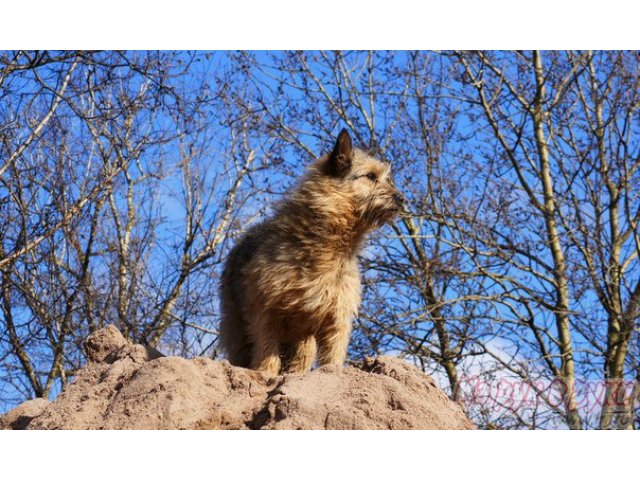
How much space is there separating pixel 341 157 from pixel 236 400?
9.87ft

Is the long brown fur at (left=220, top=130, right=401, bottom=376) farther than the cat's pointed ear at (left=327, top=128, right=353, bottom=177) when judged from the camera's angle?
No

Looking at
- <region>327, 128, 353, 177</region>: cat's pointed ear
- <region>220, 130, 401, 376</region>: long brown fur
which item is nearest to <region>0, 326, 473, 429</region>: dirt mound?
<region>220, 130, 401, 376</region>: long brown fur

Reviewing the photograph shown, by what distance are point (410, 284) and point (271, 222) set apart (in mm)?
6021

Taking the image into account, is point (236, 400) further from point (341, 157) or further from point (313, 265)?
point (341, 157)

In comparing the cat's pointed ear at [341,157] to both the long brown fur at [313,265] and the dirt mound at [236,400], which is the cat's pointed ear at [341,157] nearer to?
the long brown fur at [313,265]

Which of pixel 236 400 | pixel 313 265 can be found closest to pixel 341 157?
pixel 313 265

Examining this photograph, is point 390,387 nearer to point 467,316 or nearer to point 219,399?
point 219,399

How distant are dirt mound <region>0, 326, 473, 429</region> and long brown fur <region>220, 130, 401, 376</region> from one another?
1359 mm

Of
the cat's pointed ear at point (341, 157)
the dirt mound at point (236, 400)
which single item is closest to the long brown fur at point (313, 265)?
the cat's pointed ear at point (341, 157)

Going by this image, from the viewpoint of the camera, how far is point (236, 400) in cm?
532

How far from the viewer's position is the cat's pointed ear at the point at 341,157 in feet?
24.9

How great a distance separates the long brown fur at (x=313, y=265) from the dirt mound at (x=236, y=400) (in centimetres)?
136

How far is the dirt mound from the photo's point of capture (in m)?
4.99

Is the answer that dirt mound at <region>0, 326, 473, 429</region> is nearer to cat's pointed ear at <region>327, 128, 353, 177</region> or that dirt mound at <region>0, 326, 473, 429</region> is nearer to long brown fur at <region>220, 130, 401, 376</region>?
long brown fur at <region>220, 130, 401, 376</region>
